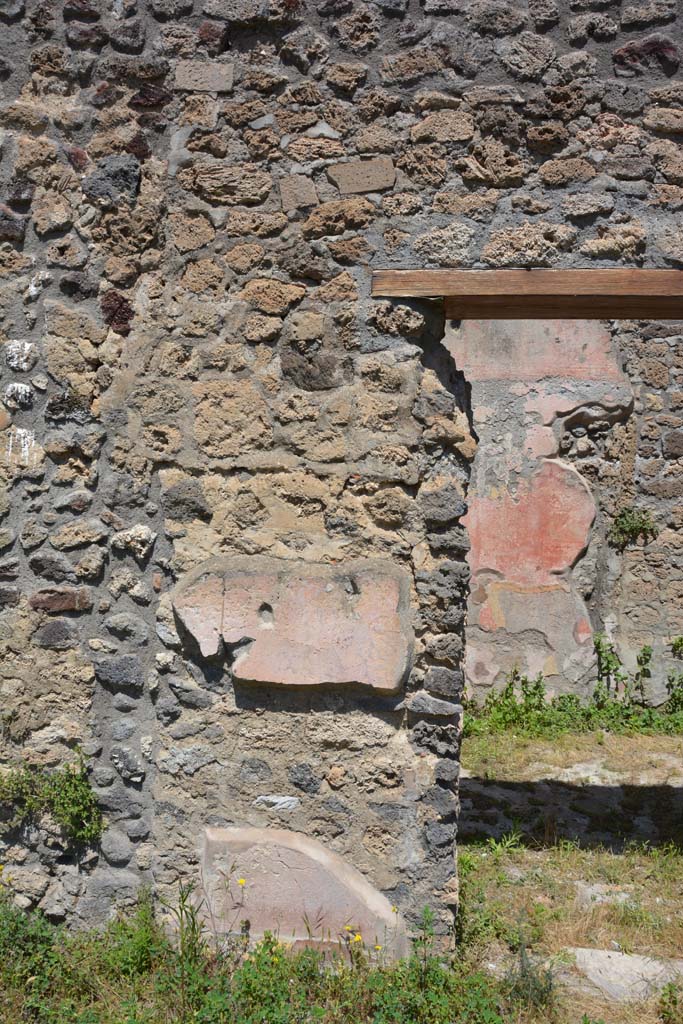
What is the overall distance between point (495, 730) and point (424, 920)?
2.70m

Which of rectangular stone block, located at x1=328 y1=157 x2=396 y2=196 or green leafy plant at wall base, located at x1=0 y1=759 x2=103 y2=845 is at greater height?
rectangular stone block, located at x1=328 y1=157 x2=396 y2=196

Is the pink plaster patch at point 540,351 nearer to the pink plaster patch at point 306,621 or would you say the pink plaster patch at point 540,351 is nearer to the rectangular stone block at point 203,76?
the rectangular stone block at point 203,76

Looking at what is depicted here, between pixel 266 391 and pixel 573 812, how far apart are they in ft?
9.27

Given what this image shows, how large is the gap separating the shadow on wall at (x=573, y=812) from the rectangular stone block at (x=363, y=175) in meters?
2.88

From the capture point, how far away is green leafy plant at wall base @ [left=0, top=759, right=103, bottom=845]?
3.01 metres

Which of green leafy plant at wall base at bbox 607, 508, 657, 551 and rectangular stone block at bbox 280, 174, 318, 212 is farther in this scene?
green leafy plant at wall base at bbox 607, 508, 657, 551

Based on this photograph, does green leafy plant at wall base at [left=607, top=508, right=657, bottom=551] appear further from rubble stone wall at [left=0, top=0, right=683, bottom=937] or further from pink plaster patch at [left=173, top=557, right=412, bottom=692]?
pink plaster patch at [left=173, top=557, right=412, bottom=692]

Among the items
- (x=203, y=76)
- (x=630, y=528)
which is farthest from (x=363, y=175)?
(x=630, y=528)

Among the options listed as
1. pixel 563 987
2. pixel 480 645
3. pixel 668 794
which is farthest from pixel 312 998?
pixel 480 645

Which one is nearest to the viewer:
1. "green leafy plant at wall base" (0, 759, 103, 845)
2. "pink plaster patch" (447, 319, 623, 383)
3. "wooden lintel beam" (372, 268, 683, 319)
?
"wooden lintel beam" (372, 268, 683, 319)

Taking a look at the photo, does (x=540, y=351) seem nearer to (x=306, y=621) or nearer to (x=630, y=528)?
(x=630, y=528)

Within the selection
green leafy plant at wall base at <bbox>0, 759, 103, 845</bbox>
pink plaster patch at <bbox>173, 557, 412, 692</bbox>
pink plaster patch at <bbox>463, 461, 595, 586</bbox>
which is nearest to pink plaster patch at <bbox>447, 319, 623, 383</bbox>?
pink plaster patch at <bbox>463, 461, 595, 586</bbox>

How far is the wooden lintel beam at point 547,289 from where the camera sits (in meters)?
2.76

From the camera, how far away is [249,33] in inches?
116
